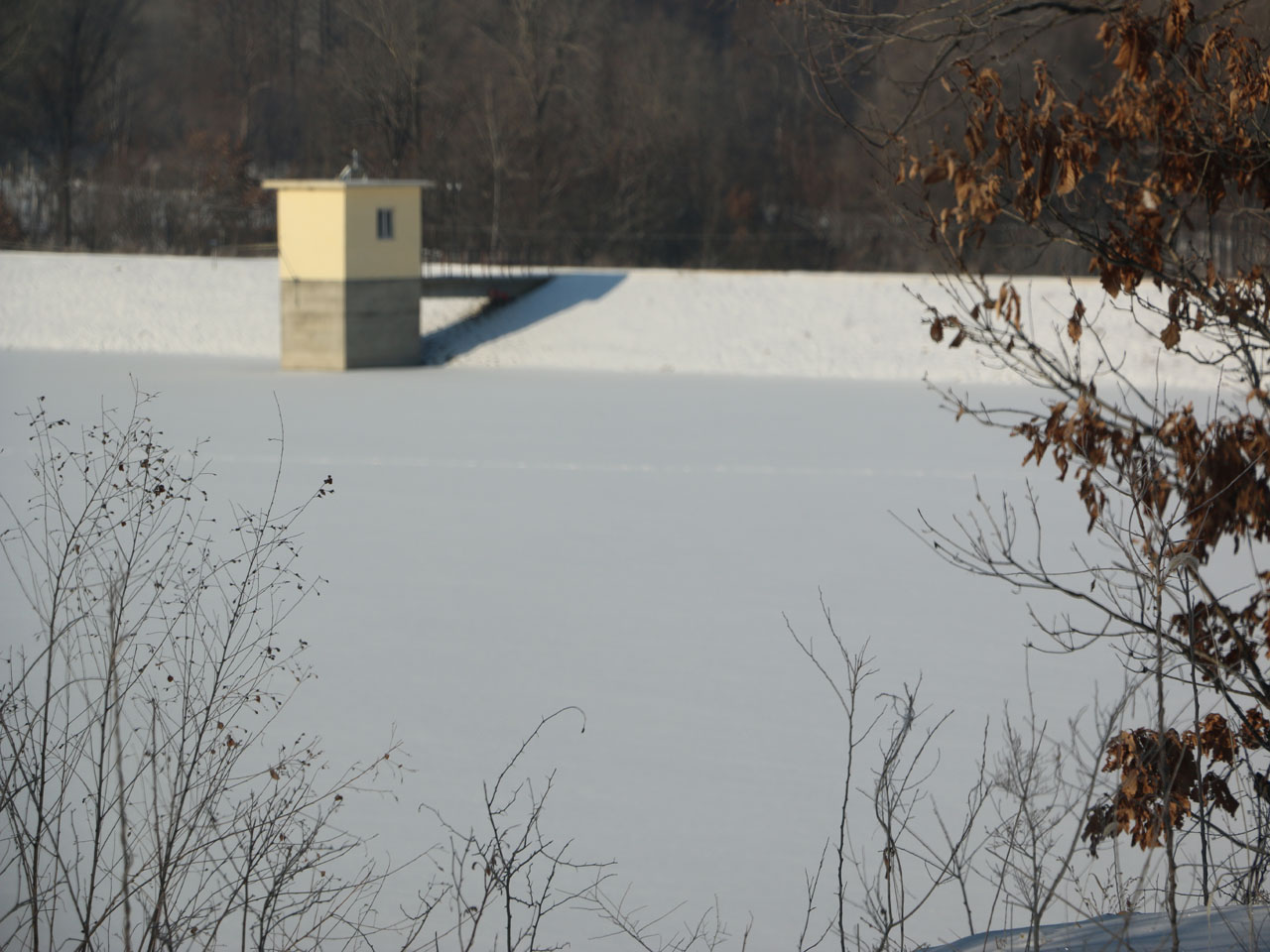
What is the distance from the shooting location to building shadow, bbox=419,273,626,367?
30.0m

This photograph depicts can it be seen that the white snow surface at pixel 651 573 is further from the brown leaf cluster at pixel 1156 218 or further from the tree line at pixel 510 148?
the tree line at pixel 510 148

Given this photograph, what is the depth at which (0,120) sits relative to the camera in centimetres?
3516

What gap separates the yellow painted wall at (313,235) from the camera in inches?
1103

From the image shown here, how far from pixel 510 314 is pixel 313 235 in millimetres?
4653

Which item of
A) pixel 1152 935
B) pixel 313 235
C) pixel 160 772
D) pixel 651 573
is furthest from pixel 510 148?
pixel 1152 935

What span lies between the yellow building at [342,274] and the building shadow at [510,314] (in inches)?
48.4

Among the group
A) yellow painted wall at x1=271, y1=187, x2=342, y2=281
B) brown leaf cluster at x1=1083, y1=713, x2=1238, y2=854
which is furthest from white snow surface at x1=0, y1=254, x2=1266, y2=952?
yellow painted wall at x1=271, y1=187, x2=342, y2=281

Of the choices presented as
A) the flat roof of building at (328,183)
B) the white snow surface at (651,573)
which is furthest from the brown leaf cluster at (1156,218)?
the flat roof of building at (328,183)

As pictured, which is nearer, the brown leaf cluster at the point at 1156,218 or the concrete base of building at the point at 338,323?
the brown leaf cluster at the point at 1156,218

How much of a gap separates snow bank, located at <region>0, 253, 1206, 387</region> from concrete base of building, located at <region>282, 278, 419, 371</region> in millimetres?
1618

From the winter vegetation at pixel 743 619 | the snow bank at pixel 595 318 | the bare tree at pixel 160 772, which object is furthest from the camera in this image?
the snow bank at pixel 595 318

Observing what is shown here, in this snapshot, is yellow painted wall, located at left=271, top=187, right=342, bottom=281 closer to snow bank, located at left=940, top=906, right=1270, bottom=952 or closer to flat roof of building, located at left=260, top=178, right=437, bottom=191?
flat roof of building, located at left=260, top=178, right=437, bottom=191

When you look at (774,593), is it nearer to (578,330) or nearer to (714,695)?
(714,695)

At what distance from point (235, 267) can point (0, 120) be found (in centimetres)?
790
